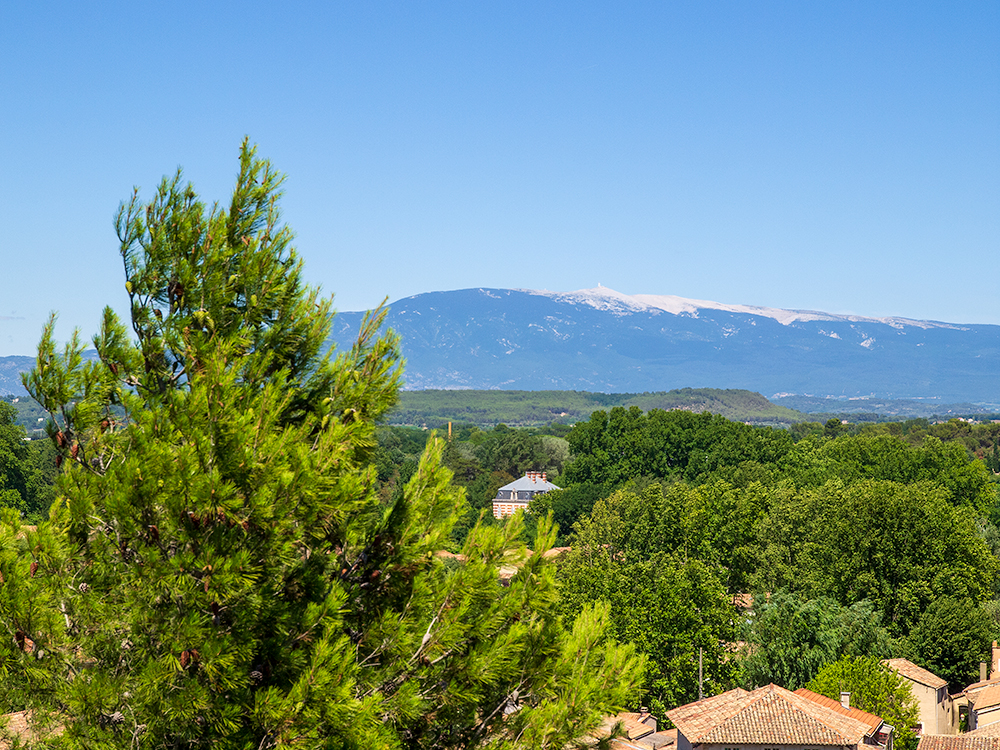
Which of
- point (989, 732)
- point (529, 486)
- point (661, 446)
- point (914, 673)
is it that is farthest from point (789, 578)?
point (529, 486)

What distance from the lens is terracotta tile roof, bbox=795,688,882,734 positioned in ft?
93.6

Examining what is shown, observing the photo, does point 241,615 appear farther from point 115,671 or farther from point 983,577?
point 983,577

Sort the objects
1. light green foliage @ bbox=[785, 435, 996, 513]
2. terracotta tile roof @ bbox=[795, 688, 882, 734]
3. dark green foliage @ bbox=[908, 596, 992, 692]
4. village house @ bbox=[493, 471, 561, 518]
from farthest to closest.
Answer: village house @ bbox=[493, 471, 561, 518], light green foliage @ bbox=[785, 435, 996, 513], dark green foliage @ bbox=[908, 596, 992, 692], terracotta tile roof @ bbox=[795, 688, 882, 734]

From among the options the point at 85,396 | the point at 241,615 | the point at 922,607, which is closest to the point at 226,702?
the point at 241,615

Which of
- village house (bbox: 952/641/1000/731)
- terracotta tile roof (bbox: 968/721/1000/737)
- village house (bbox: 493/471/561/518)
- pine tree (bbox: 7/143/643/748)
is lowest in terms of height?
village house (bbox: 493/471/561/518)

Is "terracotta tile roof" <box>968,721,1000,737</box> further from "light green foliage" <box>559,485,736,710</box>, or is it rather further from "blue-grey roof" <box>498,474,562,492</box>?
"blue-grey roof" <box>498,474,562,492</box>

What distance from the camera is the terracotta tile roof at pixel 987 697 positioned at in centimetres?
3581

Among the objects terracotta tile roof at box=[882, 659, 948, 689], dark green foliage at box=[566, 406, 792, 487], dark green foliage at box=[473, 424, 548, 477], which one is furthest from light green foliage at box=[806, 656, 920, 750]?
dark green foliage at box=[473, 424, 548, 477]

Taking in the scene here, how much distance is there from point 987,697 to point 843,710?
10.5 metres

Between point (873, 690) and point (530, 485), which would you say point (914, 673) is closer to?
point (873, 690)

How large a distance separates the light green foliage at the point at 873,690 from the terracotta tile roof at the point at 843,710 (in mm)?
2235

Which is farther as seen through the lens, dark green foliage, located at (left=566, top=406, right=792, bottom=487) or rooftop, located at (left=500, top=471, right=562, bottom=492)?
rooftop, located at (left=500, top=471, right=562, bottom=492)

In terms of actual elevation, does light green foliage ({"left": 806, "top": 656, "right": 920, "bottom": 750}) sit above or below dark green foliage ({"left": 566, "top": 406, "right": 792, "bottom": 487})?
below

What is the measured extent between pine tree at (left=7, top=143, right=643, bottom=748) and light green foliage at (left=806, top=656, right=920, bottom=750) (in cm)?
2487
